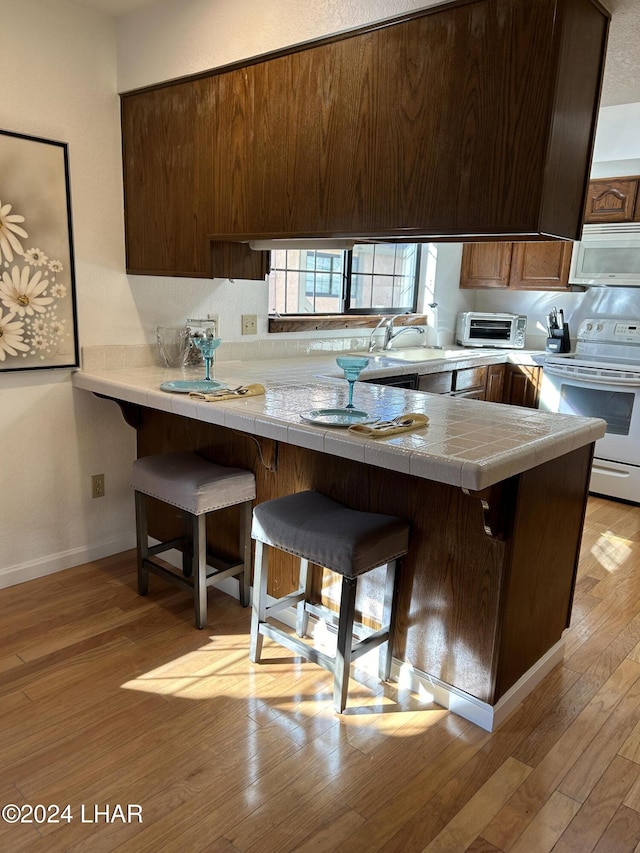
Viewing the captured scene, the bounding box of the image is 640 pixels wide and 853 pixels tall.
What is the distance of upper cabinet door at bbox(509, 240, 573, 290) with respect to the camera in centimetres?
452

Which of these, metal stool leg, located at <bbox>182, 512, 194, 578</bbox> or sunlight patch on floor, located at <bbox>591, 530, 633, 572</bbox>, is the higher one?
metal stool leg, located at <bbox>182, 512, 194, 578</bbox>

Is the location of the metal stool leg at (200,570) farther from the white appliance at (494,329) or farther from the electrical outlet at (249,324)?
the white appliance at (494,329)

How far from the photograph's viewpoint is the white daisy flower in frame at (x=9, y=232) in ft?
8.17

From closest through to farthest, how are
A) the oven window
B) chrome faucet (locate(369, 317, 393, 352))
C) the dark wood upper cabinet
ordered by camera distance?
the dark wood upper cabinet
the oven window
chrome faucet (locate(369, 317, 393, 352))

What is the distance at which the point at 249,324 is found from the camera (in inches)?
134

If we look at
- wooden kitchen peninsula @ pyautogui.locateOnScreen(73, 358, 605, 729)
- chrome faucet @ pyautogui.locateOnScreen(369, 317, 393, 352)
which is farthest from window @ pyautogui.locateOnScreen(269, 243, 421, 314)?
wooden kitchen peninsula @ pyautogui.locateOnScreen(73, 358, 605, 729)

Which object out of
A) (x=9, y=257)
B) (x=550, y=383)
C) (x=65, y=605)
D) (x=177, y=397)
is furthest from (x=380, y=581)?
(x=550, y=383)

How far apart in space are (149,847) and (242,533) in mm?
1210

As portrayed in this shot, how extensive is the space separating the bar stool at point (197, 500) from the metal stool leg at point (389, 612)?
2.30 feet

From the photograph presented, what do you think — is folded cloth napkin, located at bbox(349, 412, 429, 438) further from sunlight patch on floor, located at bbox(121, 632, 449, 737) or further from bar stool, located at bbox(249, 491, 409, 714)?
sunlight patch on floor, located at bbox(121, 632, 449, 737)

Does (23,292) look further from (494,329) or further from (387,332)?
(494,329)

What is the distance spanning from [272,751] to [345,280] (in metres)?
3.14

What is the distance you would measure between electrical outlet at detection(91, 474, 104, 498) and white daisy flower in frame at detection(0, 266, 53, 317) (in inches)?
33.2

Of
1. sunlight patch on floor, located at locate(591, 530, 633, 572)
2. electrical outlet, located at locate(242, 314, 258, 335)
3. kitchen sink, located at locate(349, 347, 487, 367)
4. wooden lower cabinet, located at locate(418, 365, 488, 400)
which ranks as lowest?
sunlight patch on floor, located at locate(591, 530, 633, 572)
